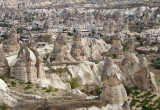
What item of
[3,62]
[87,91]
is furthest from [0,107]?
[87,91]

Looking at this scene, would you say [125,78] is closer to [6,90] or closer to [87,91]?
[87,91]

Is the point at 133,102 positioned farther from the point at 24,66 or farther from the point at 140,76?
the point at 24,66

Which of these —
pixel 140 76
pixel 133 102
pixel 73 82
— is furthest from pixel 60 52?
pixel 133 102

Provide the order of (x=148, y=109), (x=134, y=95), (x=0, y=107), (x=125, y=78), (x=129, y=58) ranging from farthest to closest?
(x=129, y=58)
(x=125, y=78)
(x=134, y=95)
(x=148, y=109)
(x=0, y=107)

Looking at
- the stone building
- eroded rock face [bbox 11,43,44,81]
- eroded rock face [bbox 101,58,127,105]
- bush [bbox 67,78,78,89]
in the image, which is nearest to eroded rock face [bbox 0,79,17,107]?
eroded rock face [bbox 11,43,44,81]

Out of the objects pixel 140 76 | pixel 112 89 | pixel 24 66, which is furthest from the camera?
pixel 140 76

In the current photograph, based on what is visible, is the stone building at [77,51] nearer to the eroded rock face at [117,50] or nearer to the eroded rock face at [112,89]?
the eroded rock face at [117,50]

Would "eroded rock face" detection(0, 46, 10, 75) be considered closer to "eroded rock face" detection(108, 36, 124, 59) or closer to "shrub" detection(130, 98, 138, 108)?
"shrub" detection(130, 98, 138, 108)

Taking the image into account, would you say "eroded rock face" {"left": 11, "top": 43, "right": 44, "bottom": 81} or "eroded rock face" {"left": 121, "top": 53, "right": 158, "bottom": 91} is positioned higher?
"eroded rock face" {"left": 11, "top": 43, "right": 44, "bottom": 81}
